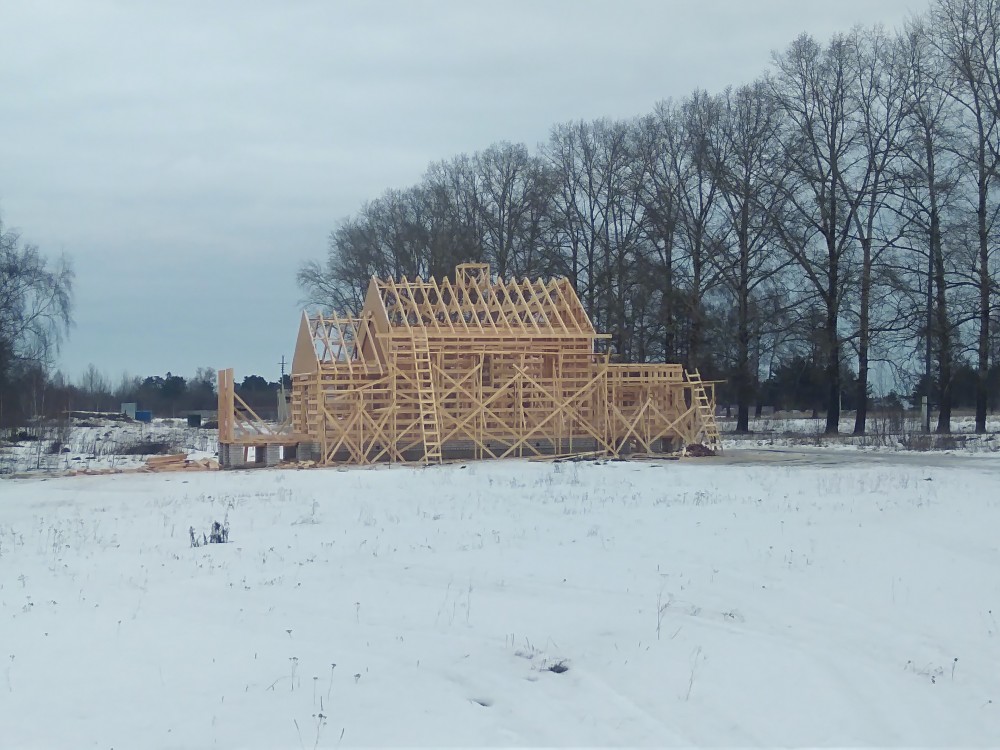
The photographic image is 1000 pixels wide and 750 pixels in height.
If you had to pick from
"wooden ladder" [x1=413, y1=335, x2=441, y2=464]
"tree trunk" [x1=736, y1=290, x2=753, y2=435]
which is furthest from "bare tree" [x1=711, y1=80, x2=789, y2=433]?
"wooden ladder" [x1=413, y1=335, x2=441, y2=464]

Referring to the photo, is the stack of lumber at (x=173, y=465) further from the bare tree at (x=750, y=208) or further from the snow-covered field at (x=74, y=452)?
the bare tree at (x=750, y=208)

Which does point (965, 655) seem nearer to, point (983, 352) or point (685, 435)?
point (685, 435)

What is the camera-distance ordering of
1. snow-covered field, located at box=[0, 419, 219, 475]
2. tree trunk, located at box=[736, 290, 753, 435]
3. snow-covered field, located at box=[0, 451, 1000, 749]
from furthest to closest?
tree trunk, located at box=[736, 290, 753, 435]
snow-covered field, located at box=[0, 419, 219, 475]
snow-covered field, located at box=[0, 451, 1000, 749]

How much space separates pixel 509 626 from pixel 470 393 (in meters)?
18.8

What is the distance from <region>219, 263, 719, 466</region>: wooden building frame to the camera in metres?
25.3

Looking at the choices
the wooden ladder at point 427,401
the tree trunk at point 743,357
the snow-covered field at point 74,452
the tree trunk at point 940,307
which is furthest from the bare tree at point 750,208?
the snow-covered field at point 74,452

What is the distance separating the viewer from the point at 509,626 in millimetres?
7809

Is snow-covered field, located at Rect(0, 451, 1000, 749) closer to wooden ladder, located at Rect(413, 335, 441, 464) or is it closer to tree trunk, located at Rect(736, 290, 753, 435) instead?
wooden ladder, located at Rect(413, 335, 441, 464)

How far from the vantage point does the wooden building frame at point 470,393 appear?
83.1 feet

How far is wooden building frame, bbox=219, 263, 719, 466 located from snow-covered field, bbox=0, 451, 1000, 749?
1110 centimetres

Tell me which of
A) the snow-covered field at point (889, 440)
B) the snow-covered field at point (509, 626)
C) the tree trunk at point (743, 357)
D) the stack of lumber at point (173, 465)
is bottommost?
the snow-covered field at point (509, 626)

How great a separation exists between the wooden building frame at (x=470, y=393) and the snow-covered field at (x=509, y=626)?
11.1m

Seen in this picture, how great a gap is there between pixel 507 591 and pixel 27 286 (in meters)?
32.6

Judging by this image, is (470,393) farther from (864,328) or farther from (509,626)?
(509,626)
